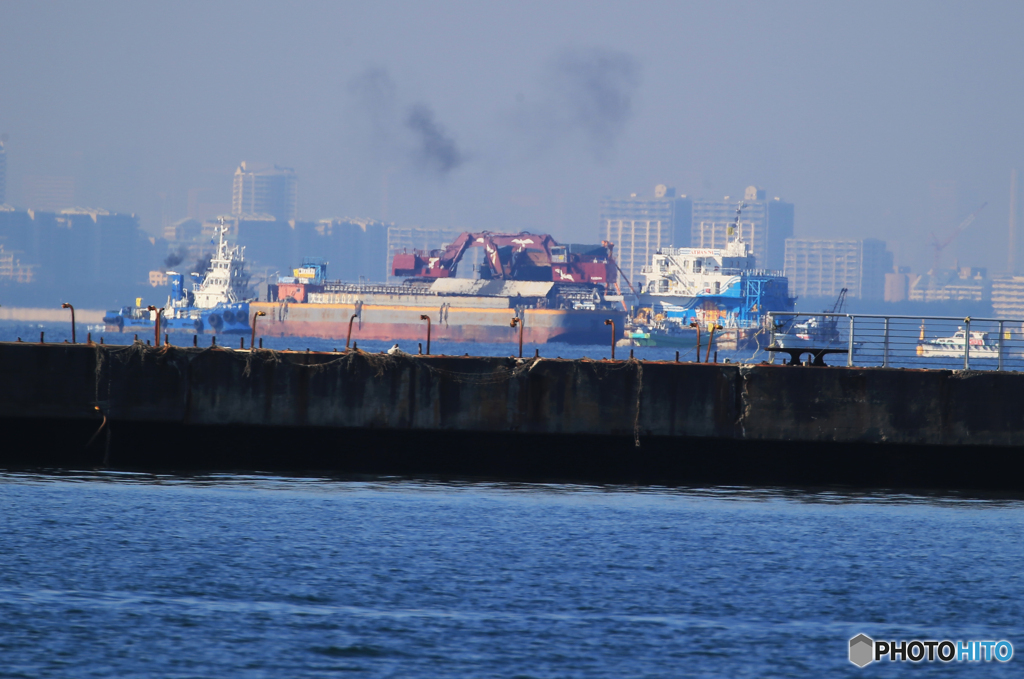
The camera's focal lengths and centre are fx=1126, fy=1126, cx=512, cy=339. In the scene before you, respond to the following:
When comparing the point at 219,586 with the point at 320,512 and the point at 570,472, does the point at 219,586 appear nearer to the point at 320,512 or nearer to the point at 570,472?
the point at 320,512

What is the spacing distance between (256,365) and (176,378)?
1.88 m

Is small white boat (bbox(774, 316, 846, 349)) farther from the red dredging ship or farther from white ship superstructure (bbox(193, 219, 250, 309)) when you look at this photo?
white ship superstructure (bbox(193, 219, 250, 309))

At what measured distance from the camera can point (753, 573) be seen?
65.4 feet

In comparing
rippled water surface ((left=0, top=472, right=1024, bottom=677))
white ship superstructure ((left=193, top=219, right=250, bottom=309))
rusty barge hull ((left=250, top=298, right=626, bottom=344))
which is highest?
white ship superstructure ((left=193, top=219, right=250, bottom=309))

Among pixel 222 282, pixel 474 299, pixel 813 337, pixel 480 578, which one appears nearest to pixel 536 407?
pixel 480 578

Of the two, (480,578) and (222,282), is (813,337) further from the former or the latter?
(480,578)

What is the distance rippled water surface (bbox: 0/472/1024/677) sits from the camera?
15.3m

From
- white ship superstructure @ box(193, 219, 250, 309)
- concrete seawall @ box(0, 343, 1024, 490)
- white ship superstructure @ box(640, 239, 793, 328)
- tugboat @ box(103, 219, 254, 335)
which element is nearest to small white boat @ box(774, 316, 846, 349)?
white ship superstructure @ box(640, 239, 793, 328)

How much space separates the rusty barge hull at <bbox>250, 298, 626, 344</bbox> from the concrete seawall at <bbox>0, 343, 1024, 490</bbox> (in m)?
131

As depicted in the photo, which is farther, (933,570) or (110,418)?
(110,418)

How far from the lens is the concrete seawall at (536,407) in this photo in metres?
25.8

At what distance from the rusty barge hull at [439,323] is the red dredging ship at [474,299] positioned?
14 cm

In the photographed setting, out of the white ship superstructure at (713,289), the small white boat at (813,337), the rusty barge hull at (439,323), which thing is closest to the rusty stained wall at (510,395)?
the small white boat at (813,337)

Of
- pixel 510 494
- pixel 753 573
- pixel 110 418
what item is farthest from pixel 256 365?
pixel 753 573
